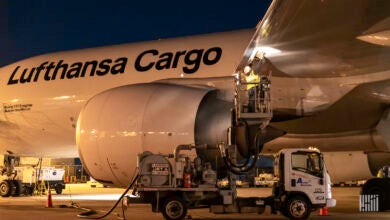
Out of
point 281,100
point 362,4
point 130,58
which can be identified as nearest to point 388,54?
point 362,4

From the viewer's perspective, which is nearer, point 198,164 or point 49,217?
point 198,164

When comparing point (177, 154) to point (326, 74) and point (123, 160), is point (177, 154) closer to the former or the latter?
point (123, 160)

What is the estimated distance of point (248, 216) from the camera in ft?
43.3

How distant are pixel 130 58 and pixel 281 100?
→ 652 centimetres

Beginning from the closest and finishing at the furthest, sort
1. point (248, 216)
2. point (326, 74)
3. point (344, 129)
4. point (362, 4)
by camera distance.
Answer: point (362, 4) → point (326, 74) → point (344, 129) → point (248, 216)

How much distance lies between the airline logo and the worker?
4.06 meters

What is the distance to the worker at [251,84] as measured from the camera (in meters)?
10.9

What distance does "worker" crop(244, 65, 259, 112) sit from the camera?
35.9ft

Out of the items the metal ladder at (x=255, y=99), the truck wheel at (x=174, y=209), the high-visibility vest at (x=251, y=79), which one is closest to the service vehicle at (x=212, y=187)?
the truck wheel at (x=174, y=209)

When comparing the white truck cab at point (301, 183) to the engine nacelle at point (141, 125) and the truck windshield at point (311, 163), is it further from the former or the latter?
the engine nacelle at point (141, 125)

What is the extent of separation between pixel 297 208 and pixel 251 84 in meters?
2.46

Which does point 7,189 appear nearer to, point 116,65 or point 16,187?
point 16,187

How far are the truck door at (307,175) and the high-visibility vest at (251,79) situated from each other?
1.68m

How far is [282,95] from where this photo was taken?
36.8ft
